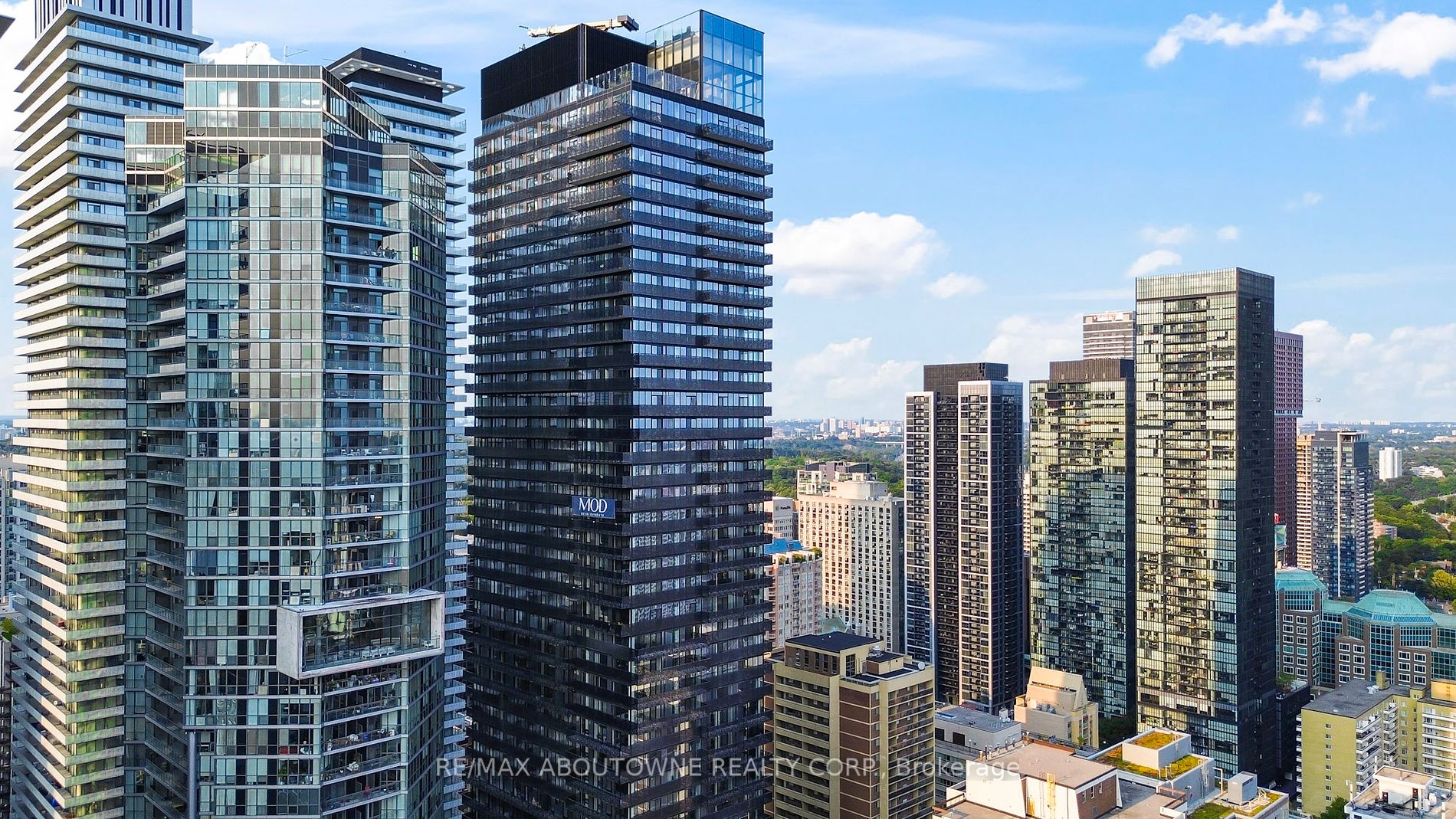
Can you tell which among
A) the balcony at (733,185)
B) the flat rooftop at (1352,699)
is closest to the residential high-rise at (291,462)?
the balcony at (733,185)

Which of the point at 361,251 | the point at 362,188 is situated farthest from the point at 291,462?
the point at 362,188

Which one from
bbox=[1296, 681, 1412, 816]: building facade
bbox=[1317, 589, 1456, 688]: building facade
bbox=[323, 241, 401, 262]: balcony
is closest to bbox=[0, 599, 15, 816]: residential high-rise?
bbox=[323, 241, 401, 262]: balcony

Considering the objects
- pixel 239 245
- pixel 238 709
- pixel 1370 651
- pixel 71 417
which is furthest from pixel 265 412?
pixel 1370 651

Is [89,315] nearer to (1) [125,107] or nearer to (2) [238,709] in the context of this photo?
(1) [125,107]

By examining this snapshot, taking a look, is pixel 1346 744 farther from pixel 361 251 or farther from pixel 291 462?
pixel 361 251

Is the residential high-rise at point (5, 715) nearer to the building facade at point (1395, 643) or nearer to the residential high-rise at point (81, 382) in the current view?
the residential high-rise at point (81, 382)

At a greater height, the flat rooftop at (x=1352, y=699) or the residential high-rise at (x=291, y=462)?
the residential high-rise at (x=291, y=462)
